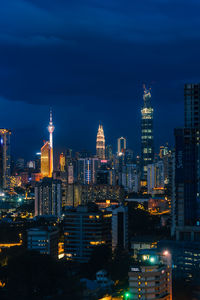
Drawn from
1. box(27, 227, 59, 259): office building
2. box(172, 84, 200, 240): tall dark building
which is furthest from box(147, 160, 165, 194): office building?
box(27, 227, 59, 259): office building

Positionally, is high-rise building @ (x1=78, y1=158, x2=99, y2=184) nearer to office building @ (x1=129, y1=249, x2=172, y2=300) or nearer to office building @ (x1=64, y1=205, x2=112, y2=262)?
office building @ (x1=64, y1=205, x2=112, y2=262)

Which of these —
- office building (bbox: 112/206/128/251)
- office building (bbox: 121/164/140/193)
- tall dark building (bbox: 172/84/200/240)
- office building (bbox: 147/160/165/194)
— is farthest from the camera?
office building (bbox: 121/164/140/193)

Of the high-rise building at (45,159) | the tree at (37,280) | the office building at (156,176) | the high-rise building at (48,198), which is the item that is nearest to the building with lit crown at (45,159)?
the high-rise building at (45,159)

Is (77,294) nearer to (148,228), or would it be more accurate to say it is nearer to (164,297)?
(164,297)

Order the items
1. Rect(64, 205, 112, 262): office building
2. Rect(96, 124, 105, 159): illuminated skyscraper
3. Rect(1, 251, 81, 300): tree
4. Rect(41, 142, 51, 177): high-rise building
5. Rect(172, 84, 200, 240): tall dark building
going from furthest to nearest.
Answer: Rect(96, 124, 105, 159): illuminated skyscraper → Rect(41, 142, 51, 177): high-rise building → Rect(172, 84, 200, 240): tall dark building → Rect(64, 205, 112, 262): office building → Rect(1, 251, 81, 300): tree

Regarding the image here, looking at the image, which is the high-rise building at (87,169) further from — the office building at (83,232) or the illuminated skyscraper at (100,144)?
the office building at (83,232)

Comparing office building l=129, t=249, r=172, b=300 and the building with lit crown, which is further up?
the building with lit crown

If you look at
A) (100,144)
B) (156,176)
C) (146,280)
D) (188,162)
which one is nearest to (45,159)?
(156,176)
